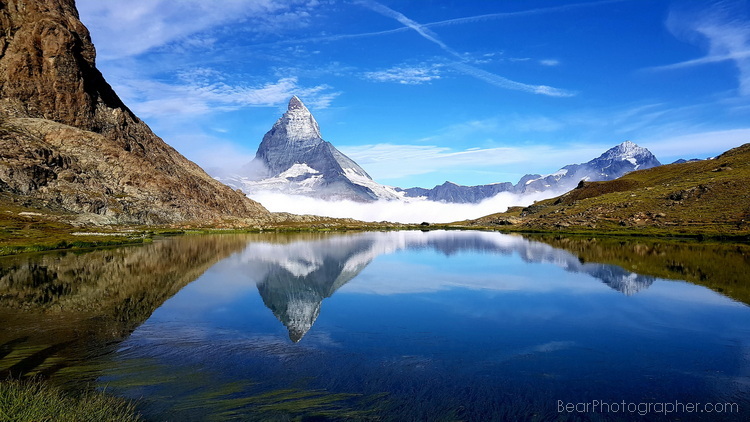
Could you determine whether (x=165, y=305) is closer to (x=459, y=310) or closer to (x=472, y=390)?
(x=459, y=310)

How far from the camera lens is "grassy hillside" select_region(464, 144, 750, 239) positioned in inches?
4690

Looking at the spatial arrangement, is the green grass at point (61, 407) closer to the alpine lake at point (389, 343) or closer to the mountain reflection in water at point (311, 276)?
the alpine lake at point (389, 343)

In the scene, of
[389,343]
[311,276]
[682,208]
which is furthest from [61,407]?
[682,208]

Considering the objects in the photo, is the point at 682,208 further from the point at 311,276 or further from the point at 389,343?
the point at 389,343

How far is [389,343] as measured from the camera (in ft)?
87.4

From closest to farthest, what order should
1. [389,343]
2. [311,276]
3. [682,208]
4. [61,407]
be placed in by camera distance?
[61,407]
[389,343]
[311,276]
[682,208]

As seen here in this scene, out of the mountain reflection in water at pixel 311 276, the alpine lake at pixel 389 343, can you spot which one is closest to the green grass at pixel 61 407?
the alpine lake at pixel 389 343

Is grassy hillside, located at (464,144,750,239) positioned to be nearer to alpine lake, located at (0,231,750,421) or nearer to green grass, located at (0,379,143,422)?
alpine lake, located at (0,231,750,421)

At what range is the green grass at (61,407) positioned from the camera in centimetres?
1315

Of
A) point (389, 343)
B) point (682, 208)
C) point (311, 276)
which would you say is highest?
point (682, 208)

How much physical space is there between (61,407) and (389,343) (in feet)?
55.5

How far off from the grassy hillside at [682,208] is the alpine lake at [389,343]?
8183 cm

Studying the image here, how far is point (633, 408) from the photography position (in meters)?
17.6

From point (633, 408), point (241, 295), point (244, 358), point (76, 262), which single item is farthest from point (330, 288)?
point (76, 262)
